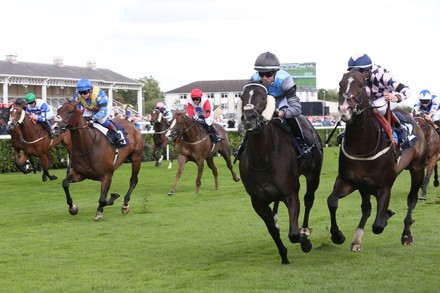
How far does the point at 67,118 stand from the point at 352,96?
5.48 metres

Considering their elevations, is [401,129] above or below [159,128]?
below

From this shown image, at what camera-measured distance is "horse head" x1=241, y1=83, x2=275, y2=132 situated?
23.2ft

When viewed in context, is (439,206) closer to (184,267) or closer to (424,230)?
(424,230)

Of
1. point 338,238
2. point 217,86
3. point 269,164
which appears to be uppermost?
point 217,86

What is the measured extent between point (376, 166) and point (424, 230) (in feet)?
7.83

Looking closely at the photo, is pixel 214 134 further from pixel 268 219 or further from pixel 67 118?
pixel 268 219

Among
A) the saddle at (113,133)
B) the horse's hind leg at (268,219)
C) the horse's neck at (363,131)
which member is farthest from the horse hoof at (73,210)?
the horse's neck at (363,131)

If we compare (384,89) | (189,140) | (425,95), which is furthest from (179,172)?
(384,89)

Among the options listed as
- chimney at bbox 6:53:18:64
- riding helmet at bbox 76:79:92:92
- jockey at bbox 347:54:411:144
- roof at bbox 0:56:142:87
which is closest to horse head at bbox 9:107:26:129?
riding helmet at bbox 76:79:92:92

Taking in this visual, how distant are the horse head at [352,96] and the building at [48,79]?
41.7 m

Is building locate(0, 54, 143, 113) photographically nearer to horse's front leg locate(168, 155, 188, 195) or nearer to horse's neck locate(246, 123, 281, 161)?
horse's front leg locate(168, 155, 188, 195)

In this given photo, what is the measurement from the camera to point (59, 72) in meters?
57.7

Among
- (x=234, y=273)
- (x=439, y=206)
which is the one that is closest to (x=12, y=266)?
(x=234, y=273)

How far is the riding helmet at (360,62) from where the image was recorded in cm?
830
